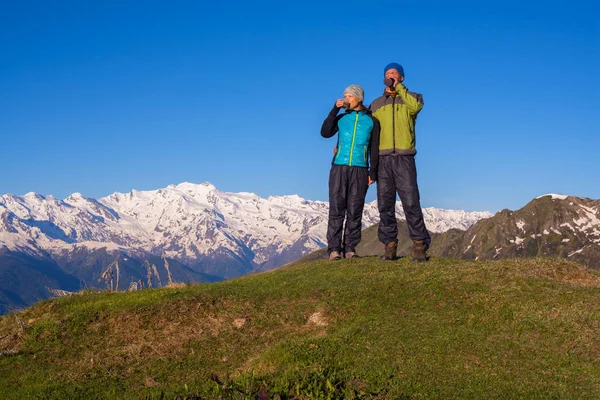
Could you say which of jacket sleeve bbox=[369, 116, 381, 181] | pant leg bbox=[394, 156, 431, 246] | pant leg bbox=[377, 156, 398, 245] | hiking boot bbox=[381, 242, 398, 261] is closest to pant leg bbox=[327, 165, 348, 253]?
jacket sleeve bbox=[369, 116, 381, 181]

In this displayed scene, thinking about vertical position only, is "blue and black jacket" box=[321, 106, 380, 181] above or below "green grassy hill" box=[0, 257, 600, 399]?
above

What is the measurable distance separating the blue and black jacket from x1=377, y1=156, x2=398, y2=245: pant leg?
27 cm

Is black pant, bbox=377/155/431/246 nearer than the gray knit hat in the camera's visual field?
Yes

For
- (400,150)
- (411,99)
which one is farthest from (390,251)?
(411,99)

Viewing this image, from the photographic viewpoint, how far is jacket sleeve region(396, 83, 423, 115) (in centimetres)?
1377

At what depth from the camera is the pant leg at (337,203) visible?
15328 mm

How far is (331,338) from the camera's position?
9680 mm

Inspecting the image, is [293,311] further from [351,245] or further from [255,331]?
[351,245]

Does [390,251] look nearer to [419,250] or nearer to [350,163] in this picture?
[419,250]

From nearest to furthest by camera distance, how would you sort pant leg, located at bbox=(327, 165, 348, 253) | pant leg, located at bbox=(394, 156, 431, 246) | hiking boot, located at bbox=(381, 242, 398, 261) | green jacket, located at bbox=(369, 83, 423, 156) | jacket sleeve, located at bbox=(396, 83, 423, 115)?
jacket sleeve, located at bbox=(396, 83, 423, 115)
green jacket, located at bbox=(369, 83, 423, 156)
pant leg, located at bbox=(394, 156, 431, 246)
hiking boot, located at bbox=(381, 242, 398, 261)
pant leg, located at bbox=(327, 165, 348, 253)

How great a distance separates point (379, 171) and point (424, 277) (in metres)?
3.47

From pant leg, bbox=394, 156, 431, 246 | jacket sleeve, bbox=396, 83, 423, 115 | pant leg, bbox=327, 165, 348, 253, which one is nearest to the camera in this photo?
jacket sleeve, bbox=396, 83, 423, 115

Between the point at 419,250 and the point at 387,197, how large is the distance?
1620 mm

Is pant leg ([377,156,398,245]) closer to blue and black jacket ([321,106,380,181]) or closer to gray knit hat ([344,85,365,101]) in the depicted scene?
blue and black jacket ([321,106,380,181])
